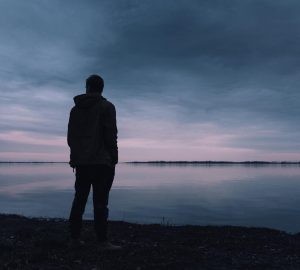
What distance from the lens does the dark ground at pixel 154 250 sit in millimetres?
6621

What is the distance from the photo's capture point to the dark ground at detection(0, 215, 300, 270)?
662 cm

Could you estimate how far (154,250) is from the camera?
7.74 metres

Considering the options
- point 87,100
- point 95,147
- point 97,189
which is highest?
point 87,100

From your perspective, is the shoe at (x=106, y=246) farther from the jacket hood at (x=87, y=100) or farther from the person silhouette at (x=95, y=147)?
the jacket hood at (x=87, y=100)

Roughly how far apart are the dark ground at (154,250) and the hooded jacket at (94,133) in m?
1.73

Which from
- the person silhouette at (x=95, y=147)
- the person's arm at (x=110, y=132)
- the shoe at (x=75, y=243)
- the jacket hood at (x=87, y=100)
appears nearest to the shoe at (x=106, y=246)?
the person silhouette at (x=95, y=147)

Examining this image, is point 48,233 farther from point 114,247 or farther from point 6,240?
point 114,247

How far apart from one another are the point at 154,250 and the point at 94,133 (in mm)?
2585

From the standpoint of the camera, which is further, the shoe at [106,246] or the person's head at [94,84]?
the person's head at [94,84]

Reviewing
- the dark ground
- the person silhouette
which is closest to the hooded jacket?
the person silhouette

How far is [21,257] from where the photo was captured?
6926mm

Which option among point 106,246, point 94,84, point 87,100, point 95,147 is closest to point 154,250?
point 106,246

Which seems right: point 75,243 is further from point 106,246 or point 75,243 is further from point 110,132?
point 110,132

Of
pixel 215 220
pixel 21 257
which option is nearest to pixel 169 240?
pixel 21 257
